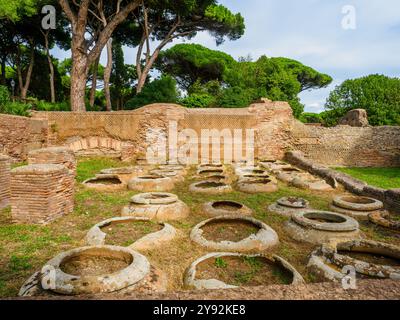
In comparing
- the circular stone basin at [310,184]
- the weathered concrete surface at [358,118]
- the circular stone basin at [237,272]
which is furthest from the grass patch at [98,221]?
the weathered concrete surface at [358,118]

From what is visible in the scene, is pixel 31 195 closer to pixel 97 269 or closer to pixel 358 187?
pixel 97 269

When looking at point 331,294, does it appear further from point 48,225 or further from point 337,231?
point 48,225

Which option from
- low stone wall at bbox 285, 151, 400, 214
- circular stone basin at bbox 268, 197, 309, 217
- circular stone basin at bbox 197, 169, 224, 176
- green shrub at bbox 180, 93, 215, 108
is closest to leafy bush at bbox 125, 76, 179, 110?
green shrub at bbox 180, 93, 215, 108

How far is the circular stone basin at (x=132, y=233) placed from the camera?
3.16 meters

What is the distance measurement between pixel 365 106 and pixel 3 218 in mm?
19687

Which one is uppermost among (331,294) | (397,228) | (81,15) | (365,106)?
(81,15)

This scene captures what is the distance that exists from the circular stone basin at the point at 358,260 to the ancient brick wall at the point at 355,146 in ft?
31.2

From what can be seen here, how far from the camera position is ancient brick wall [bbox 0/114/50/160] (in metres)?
7.37

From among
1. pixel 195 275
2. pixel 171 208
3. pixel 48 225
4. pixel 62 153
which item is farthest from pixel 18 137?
pixel 195 275

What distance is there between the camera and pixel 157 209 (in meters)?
4.20

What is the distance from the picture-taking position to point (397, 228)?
12.4 feet

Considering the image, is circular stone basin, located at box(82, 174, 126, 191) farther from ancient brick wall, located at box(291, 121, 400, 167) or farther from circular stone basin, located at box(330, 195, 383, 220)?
ancient brick wall, located at box(291, 121, 400, 167)

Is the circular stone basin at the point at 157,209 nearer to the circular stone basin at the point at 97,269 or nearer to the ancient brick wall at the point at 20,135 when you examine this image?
the circular stone basin at the point at 97,269

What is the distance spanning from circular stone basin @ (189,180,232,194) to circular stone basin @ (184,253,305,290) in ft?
9.40
